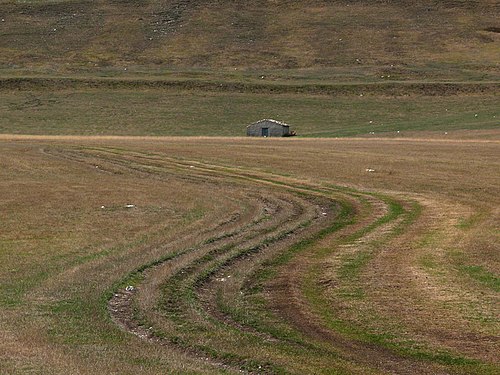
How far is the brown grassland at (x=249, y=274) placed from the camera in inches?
631

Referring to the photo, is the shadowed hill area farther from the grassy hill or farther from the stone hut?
the stone hut

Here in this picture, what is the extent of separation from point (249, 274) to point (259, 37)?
13553 cm

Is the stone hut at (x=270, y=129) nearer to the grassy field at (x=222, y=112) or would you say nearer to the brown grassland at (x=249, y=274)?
the grassy field at (x=222, y=112)

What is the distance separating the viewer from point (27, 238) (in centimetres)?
2734

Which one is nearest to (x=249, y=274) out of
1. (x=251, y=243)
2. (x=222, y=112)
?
(x=251, y=243)

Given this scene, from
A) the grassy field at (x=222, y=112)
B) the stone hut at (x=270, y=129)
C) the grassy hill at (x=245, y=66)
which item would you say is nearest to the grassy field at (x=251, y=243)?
the grassy field at (x=222, y=112)

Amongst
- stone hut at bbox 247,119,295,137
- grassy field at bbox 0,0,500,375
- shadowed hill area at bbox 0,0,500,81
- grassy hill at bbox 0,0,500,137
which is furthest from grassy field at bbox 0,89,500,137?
shadowed hill area at bbox 0,0,500,81

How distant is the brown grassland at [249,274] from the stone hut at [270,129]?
45.8m

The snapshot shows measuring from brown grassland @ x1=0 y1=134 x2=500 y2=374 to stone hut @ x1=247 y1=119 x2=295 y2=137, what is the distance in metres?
45.8

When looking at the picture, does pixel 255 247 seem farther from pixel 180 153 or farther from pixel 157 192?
pixel 180 153

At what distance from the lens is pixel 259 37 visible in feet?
511

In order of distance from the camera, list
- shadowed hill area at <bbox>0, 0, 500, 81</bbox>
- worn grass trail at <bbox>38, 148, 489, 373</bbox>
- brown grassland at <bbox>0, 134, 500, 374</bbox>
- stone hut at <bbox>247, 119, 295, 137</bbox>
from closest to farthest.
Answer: worn grass trail at <bbox>38, 148, 489, 373</bbox> → brown grassland at <bbox>0, 134, 500, 374</bbox> → stone hut at <bbox>247, 119, 295, 137</bbox> → shadowed hill area at <bbox>0, 0, 500, 81</bbox>

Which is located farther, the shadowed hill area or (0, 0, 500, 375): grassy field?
the shadowed hill area

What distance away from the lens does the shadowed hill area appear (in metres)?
138
